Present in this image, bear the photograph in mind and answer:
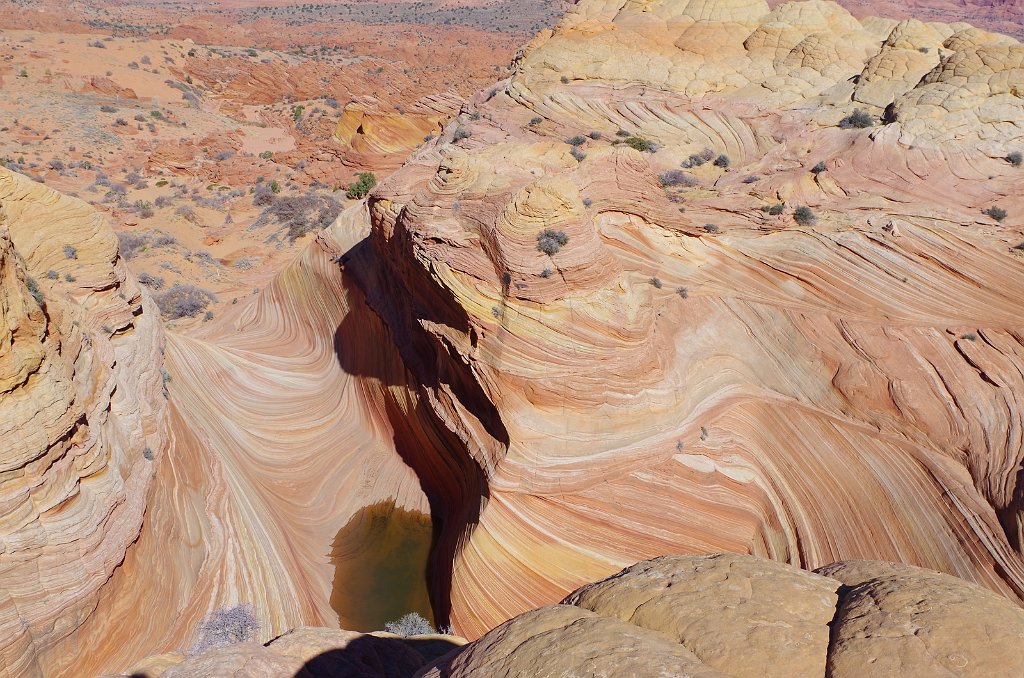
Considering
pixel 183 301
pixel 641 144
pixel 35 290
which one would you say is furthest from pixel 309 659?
pixel 183 301

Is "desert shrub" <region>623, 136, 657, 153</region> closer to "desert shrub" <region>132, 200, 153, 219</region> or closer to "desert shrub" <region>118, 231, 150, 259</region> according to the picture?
"desert shrub" <region>118, 231, 150, 259</region>

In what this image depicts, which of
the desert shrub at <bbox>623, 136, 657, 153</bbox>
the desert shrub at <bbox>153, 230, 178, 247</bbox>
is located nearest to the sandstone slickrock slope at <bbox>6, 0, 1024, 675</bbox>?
the desert shrub at <bbox>623, 136, 657, 153</bbox>

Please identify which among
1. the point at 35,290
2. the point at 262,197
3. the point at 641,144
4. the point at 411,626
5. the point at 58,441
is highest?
the point at 262,197

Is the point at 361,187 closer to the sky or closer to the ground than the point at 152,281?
closer to the sky

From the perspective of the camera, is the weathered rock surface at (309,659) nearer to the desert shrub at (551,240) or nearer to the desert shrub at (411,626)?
the desert shrub at (411,626)

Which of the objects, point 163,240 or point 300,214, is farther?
point 300,214

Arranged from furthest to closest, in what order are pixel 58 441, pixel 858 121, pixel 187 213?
pixel 187 213 → pixel 858 121 → pixel 58 441

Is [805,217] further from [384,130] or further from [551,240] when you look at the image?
[384,130]

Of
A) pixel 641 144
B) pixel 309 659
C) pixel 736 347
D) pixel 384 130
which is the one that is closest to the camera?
pixel 309 659

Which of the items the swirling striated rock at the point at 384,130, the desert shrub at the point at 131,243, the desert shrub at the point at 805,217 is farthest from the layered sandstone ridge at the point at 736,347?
the swirling striated rock at the point at 384,130
